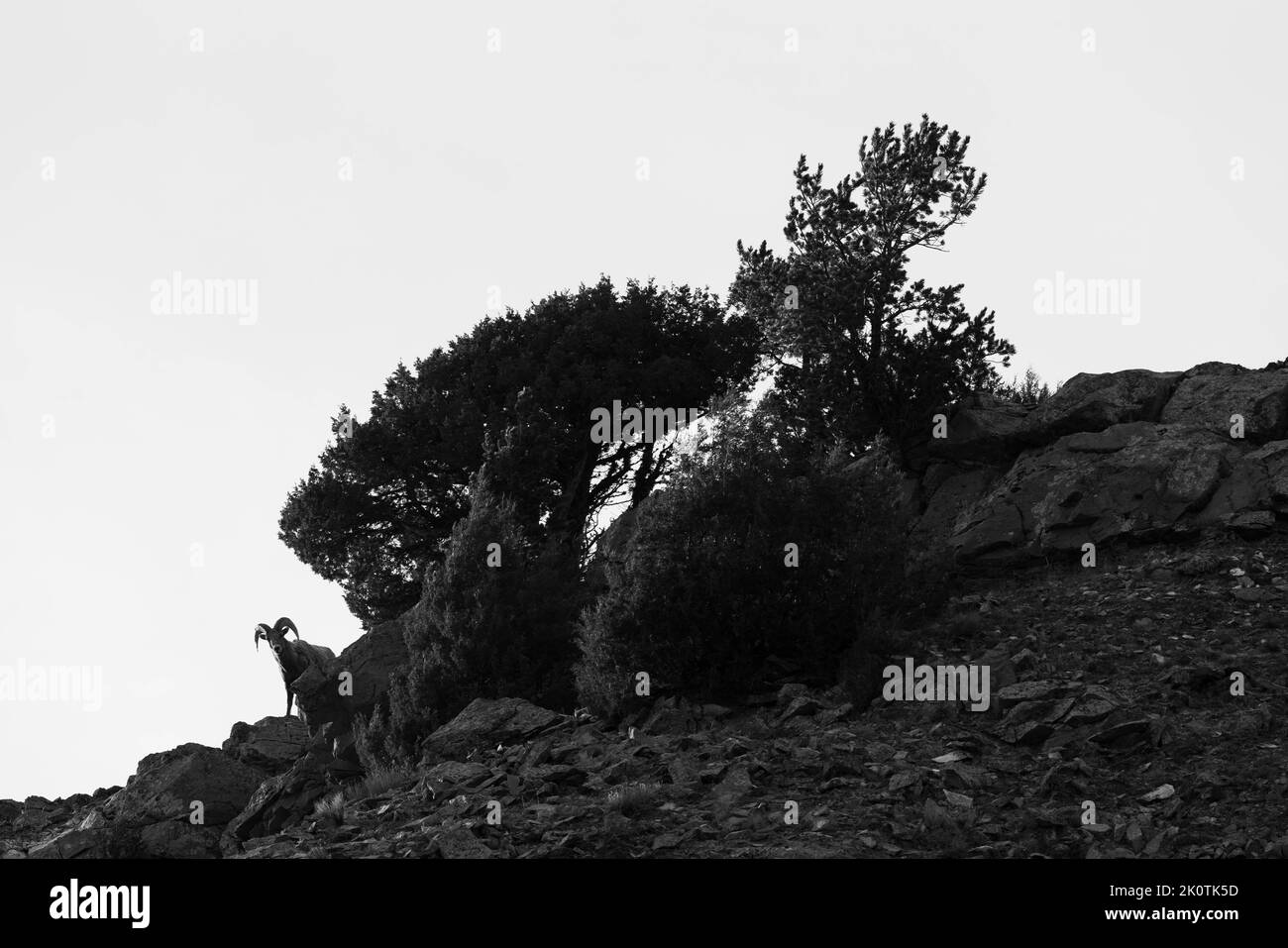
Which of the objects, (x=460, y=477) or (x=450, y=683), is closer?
(x=450, y=683)

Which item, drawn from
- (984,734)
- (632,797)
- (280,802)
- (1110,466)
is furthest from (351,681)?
(1110,466)

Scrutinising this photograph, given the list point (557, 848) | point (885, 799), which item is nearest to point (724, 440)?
point (885, 799)

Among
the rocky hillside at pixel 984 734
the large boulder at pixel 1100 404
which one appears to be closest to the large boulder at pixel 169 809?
the rocky hillside at pixel 984 734

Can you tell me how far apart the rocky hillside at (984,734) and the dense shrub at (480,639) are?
2330 millimetres

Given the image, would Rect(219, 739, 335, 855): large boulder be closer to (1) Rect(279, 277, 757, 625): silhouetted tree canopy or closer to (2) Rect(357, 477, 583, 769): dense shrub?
(2) Rect(357, 477, 583, 769): dense shrub

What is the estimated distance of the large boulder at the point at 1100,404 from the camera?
128 ft

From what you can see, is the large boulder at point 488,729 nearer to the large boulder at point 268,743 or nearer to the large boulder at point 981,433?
the large boulder at point 268,743

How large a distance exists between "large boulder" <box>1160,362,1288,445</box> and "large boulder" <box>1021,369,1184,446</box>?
42cm

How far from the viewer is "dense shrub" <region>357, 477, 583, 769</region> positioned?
105 ft

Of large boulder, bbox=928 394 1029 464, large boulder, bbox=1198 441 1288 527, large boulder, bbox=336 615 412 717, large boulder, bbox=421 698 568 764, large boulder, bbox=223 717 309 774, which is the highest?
large boulder, bbox=928 394 1029 464

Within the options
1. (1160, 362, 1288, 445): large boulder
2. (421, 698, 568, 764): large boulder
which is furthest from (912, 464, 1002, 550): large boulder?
(421, 698, 568, 764): large boulder

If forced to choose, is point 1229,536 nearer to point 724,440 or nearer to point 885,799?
point 724,440
